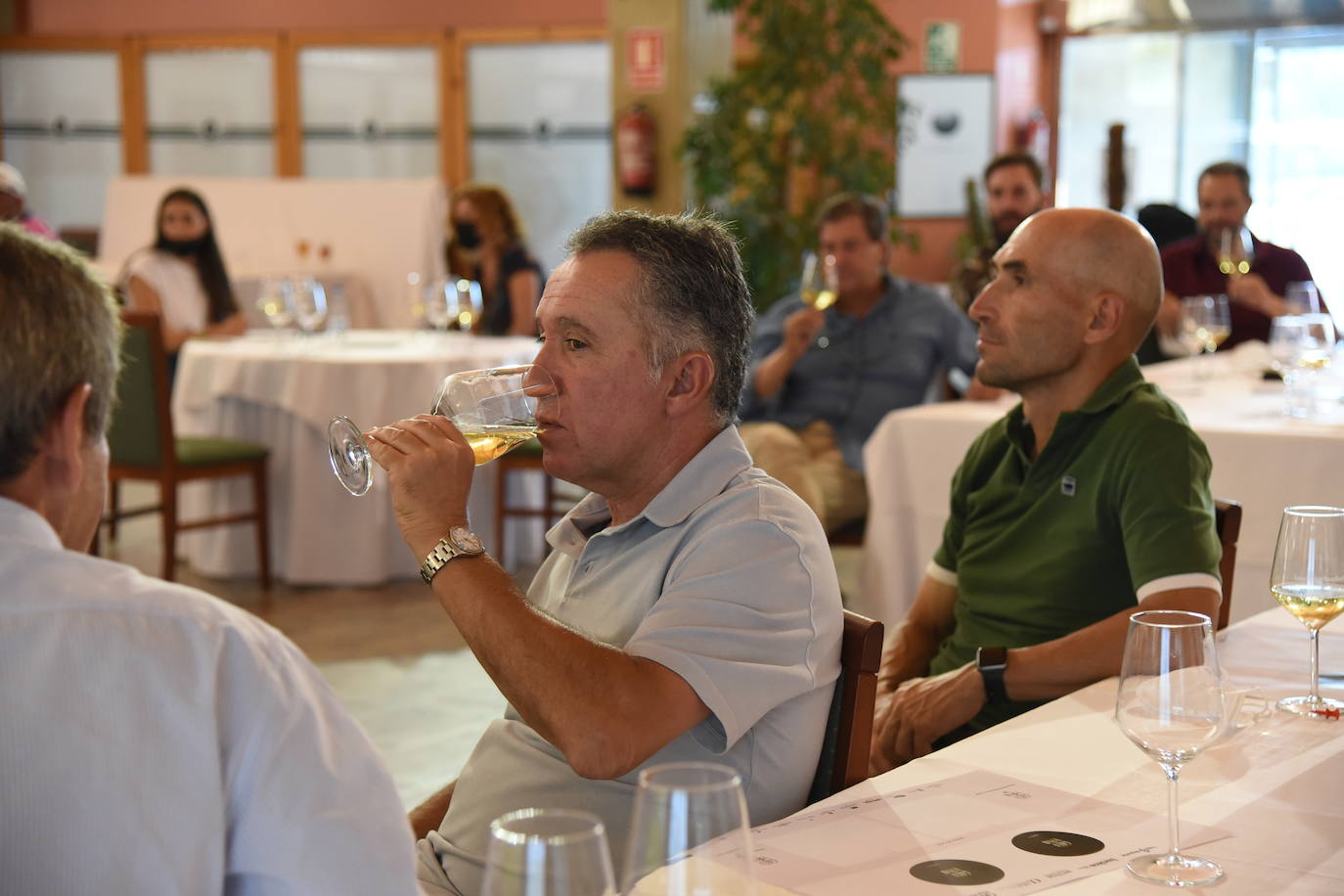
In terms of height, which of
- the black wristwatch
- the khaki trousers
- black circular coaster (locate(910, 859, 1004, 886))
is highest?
black circular coaster (locate(910, 859, 1004, 886))

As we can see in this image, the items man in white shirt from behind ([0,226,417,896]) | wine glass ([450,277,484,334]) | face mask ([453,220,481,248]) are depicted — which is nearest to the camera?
man in white shirt from behind ([0,226,417,896])

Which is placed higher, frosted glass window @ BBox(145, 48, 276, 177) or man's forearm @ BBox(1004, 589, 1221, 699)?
frosted glass window @ BBox(145, 48, 276, 177)

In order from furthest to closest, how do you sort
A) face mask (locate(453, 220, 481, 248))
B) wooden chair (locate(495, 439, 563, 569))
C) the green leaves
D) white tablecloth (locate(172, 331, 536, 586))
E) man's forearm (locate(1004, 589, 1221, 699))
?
the green leaves < face mask (locate(453, 220, 481, 248)) < wooden chair (locate(495, 439, 563, 569)) < white tablecloth (locate(172, 331, 536, 586)) < man's forearm (locate(1004, 589, 1221, 699))

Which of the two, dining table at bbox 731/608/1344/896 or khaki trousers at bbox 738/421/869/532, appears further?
khaki trousers at bbox 738/421/869/532

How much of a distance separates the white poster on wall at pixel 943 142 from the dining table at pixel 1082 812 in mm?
8762

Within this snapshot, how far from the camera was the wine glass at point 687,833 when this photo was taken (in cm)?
76

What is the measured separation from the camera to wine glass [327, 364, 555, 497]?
5.30ft

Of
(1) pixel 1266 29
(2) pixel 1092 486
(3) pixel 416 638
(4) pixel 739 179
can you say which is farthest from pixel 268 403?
(1) pixel 1266 29

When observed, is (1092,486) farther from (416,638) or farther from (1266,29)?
(1266,29)

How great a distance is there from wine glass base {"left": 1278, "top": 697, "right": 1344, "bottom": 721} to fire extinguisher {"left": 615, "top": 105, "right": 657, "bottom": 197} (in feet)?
20.4

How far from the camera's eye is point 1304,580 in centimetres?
160

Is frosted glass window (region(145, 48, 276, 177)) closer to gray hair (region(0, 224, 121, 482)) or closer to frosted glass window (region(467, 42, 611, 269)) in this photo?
frosted glass window (region(467, 42, 611, 269))

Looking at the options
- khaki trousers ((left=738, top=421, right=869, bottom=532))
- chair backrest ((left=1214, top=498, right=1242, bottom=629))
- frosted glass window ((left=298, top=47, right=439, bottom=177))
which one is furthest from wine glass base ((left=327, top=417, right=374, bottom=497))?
frosted glass window ((left=298, top=47, right=439, bottom=177))

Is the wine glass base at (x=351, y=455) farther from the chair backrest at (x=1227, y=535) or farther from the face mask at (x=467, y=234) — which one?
the face mask at (x=467, y=234)
